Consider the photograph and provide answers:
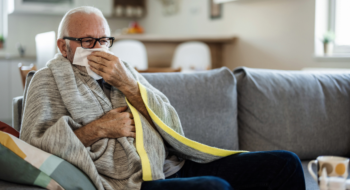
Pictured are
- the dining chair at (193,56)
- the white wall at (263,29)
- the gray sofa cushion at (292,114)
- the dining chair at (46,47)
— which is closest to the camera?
the gray sofa cushion at (292,114)

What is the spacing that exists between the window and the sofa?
138 centimetres

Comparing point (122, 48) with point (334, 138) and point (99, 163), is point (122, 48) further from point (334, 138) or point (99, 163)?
point (99, 163)

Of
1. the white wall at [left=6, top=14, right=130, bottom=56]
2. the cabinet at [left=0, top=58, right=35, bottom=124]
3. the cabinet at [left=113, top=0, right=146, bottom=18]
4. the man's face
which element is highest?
the cabinet at [left=113, top=0, right=146, bottom=18]

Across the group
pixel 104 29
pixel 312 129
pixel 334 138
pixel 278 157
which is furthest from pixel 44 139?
pixel 334 138

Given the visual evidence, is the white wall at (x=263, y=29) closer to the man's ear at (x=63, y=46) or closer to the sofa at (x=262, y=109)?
the sofa at (x=262, y=109)

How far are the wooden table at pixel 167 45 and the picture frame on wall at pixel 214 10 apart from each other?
0.33m

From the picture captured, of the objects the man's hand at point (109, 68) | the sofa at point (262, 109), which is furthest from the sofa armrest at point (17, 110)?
the man's hand at point (109, 68)

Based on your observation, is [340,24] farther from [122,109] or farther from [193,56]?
[122,109]

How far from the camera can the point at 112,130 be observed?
123 cm

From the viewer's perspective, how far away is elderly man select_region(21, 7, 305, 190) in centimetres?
114

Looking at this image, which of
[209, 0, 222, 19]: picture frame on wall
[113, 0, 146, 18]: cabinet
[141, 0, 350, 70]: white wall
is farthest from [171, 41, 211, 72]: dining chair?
[113, 0, 146, 18]: cabinet

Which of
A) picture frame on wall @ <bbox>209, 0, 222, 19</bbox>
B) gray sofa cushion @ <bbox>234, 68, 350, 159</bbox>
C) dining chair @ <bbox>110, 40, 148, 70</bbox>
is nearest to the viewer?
gray sofa cushion @ <bbox>234, 68, 350, 159</bbox>

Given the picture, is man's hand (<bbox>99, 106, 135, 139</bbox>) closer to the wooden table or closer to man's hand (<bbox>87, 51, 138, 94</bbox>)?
man's hand (<bbox>87, 51, 138, 94</bbox>)

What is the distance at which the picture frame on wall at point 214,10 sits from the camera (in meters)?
4.49
